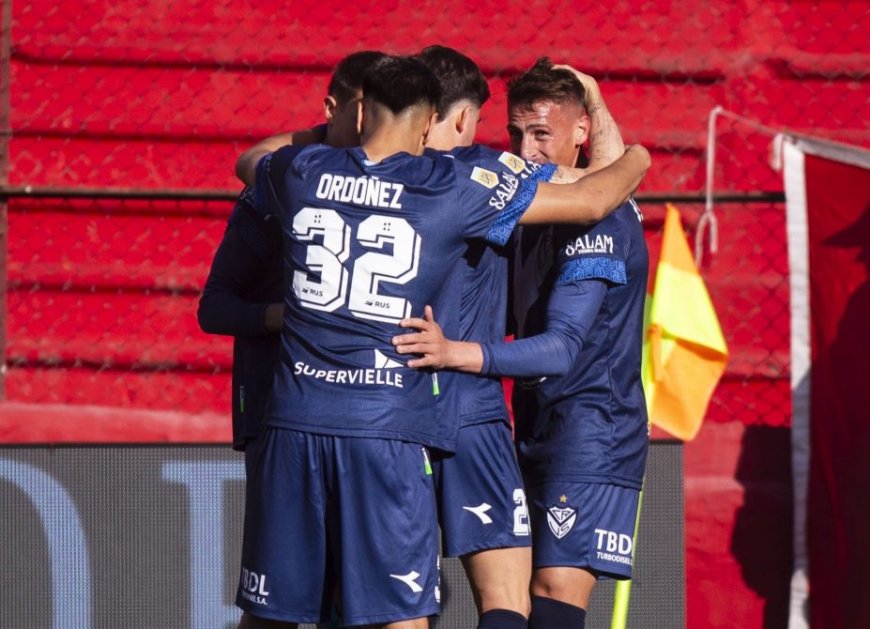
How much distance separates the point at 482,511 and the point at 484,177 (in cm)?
93

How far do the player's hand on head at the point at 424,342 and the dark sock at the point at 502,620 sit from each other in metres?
0.71

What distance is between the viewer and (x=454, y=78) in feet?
13.1

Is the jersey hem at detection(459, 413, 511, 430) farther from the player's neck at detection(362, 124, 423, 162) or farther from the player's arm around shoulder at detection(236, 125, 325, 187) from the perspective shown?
the player's arm around shoulder at detection(236, 125, 325, 187)

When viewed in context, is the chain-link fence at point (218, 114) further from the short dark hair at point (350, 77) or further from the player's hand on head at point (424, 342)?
the player's hand on head at point (424, 342)

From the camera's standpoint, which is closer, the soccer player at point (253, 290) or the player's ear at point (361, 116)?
the player's ear at point (361, 116)

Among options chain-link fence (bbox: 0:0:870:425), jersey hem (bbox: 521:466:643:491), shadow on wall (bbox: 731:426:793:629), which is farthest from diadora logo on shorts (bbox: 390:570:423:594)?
chain-link fence (bbox: 0:0:870:425)

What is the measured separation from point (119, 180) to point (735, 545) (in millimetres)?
3538

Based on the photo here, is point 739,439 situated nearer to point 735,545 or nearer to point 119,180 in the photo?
point 735,545

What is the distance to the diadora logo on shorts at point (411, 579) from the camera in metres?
3.47

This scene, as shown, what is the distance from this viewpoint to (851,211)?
233 inches

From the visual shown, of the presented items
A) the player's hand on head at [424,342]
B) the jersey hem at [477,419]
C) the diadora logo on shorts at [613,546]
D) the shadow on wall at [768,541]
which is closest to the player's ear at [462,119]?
the player's hand on head at [424,342]

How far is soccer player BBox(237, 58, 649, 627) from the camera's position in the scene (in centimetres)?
346

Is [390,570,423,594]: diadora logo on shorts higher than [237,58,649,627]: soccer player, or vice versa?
[237,58,649,627]: soccer player

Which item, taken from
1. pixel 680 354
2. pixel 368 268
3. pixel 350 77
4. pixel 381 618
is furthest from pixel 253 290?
pixel 680 354
